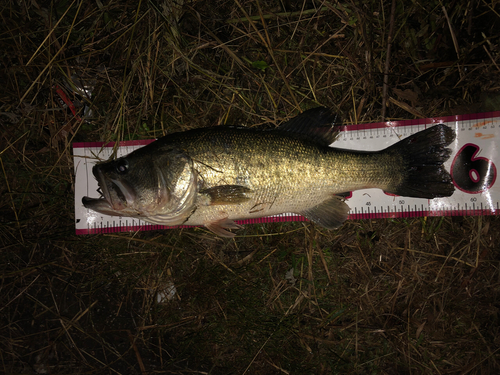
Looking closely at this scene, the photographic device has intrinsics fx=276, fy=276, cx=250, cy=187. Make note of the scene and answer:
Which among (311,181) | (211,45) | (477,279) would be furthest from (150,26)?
(477,279)

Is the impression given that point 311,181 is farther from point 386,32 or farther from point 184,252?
point 386,32

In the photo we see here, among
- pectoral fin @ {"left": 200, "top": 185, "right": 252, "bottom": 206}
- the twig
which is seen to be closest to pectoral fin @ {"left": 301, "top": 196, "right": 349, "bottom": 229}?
pectoral fin @ {"left": 200, "top": 185, "right": 252, "bottom": 206}

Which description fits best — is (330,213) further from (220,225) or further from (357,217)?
(220,225)

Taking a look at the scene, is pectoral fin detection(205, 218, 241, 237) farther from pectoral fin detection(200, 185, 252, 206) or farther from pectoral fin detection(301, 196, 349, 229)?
pectoral fin detection(301, 196, 349, 229)

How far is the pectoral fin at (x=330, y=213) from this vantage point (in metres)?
2.55

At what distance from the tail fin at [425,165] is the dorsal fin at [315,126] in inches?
21.7

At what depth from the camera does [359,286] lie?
290cm

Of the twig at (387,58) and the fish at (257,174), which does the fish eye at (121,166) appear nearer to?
the fish at (257,174)

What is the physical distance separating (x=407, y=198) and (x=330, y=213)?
2.97 feet

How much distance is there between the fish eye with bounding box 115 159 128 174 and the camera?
215 centimetres

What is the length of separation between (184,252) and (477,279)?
307 cm

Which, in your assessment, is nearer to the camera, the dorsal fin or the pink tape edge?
the dorsal fin

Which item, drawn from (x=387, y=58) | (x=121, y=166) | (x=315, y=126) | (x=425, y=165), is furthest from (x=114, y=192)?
(x=387, y=58)

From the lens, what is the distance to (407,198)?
2.82 m
